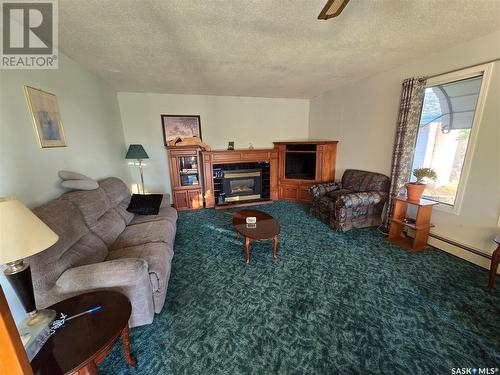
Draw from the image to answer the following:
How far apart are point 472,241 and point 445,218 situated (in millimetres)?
347

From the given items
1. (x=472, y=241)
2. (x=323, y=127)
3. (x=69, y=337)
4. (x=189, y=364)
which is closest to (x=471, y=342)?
(x=472, y=241)

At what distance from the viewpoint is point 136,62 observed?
2.60 m

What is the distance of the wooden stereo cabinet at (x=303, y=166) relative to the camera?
14.0 feet

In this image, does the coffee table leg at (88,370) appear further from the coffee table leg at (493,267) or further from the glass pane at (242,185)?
the glass pane at (242,185)

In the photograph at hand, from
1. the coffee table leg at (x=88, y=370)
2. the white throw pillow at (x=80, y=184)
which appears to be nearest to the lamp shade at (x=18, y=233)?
the coffee table leg at (x=88, y=370)

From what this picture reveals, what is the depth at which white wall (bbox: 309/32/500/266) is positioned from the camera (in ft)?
6.97

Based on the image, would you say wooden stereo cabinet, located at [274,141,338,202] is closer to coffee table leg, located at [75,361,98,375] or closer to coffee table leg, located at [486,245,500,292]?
coffee table leg, located at [486,245,500,292]

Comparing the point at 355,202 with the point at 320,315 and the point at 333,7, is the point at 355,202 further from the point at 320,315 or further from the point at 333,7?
the point at 333,7

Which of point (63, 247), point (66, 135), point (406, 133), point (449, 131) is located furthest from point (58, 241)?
point (449, 131)

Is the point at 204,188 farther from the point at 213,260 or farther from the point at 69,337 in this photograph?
the point at 69,337

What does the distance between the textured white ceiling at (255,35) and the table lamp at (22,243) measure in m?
1.63

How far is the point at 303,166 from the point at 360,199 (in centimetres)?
176

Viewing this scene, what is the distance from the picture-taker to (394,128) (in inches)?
122

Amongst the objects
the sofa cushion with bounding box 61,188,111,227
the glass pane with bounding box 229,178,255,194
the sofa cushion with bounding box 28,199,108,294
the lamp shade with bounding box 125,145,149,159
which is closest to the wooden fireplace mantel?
the glass pane with bounding box 229,178,255,194
